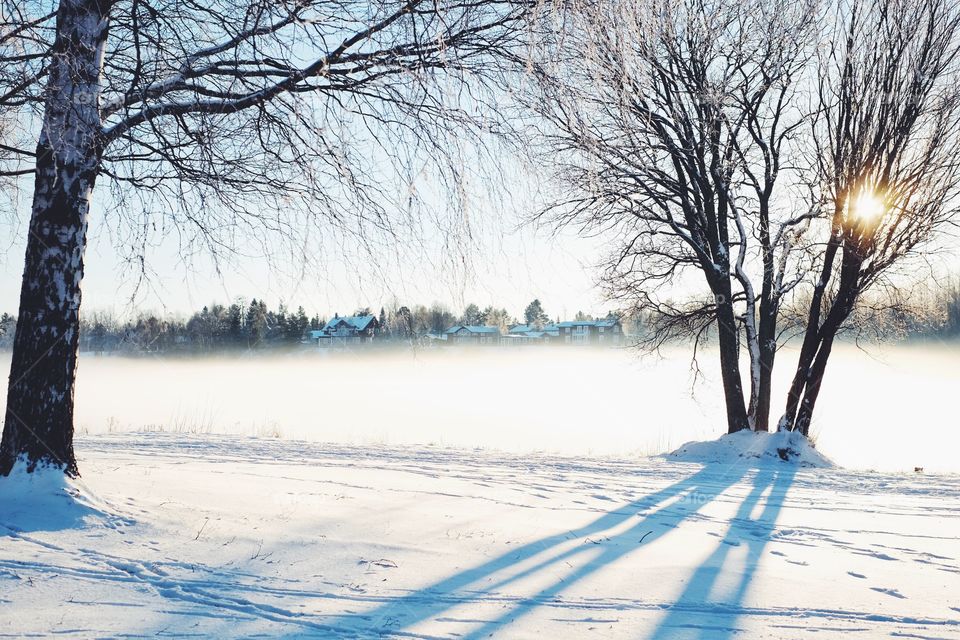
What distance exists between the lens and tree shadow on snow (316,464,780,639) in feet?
8.92

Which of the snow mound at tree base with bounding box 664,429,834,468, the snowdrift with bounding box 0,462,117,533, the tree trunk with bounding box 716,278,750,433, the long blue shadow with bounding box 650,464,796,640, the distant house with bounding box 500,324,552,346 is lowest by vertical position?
the snow mound at tree base with bounding box 664,429,834,468

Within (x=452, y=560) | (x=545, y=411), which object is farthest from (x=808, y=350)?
(x=545, y=411)

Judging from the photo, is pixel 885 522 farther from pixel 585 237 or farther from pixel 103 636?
pixel 585 237

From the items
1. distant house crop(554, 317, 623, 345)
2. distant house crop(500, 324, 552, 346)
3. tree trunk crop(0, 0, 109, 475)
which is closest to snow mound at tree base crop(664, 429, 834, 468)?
tree trunk crop(0, 0, 109, 475)

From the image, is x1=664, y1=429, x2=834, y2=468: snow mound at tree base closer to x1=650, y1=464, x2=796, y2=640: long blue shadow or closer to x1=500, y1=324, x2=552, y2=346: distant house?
x1=650, y1=464, x2=796, y2=640: long blue shadow

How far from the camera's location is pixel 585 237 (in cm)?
1184

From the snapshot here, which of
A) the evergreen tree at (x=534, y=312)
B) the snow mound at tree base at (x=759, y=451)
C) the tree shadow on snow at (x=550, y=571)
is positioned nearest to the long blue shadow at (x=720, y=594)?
the tree shadow on snow at (x=550, y=571)

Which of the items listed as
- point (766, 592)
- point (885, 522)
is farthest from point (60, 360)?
point (885, 522)

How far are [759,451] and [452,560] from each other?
8550 mm

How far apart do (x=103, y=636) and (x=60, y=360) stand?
2618mm

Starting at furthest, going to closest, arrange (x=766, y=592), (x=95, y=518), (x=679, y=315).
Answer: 1. (x=679, y=315)
2. (x=95, y=518)
3. (x=766, y=592)

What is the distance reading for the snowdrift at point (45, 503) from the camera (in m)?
3.74

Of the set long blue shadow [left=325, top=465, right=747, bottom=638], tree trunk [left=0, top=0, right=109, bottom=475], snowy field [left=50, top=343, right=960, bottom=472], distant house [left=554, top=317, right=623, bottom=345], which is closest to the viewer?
long blue shadow [left=325, top=465, right=747, bottom=638]

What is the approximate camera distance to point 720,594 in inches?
124
